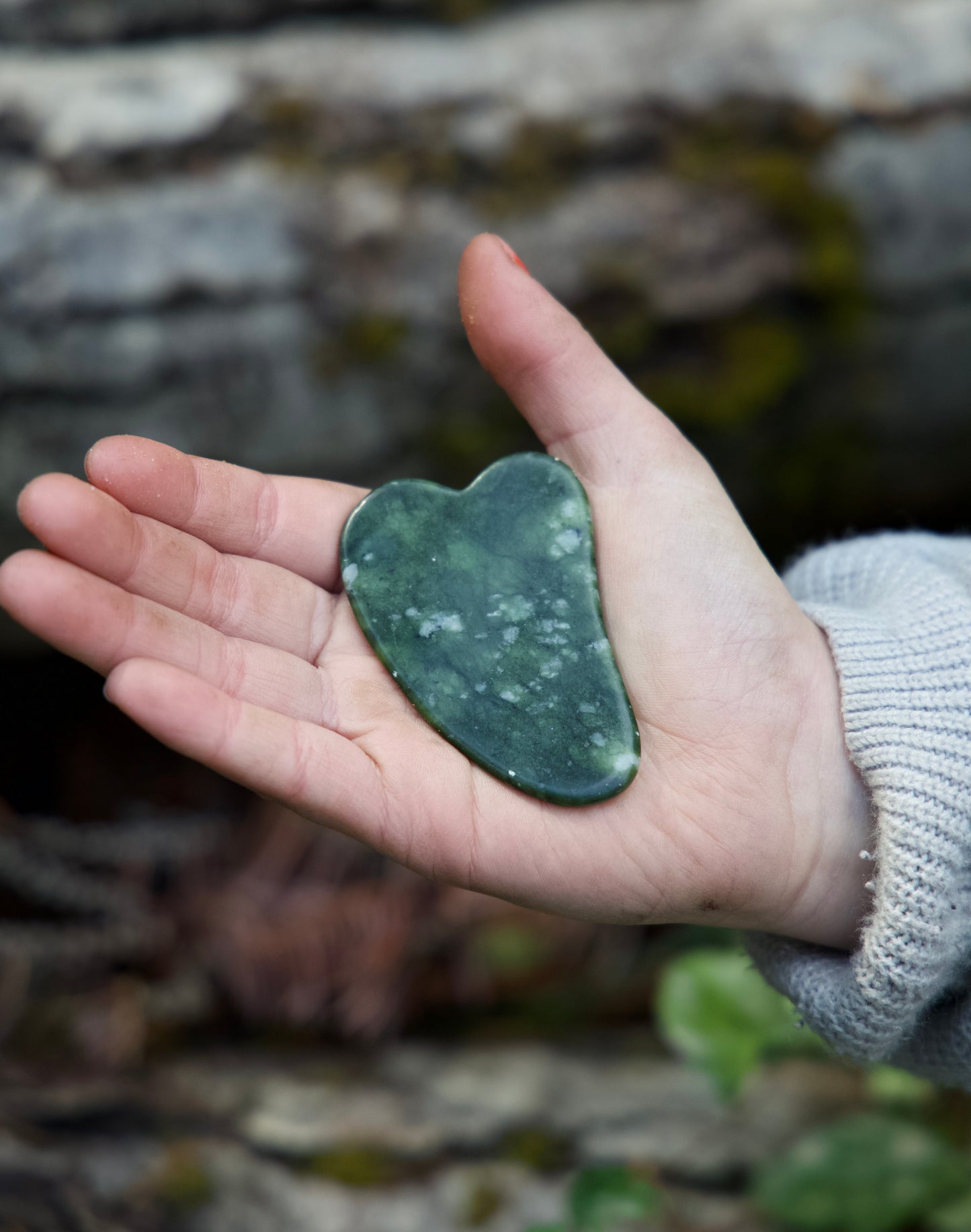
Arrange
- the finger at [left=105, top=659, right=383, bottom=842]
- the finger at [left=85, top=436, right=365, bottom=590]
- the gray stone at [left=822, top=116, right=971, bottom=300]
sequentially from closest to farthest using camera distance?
the finger at [left=105, top=659, right=383, bottom=842], the finger at [left=85, top=436, right=365, bottom=590], the gray stone at [left=822, top=116, right=971, bottom=300]

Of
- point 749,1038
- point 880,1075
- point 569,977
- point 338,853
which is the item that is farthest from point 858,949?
point 338,853

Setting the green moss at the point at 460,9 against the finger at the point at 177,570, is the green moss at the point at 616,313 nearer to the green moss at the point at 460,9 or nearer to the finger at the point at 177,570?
the green moss at the point at 460,9

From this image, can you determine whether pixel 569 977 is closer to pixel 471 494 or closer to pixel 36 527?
pixel 471 494

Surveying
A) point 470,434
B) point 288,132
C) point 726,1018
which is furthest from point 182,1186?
point 288,132

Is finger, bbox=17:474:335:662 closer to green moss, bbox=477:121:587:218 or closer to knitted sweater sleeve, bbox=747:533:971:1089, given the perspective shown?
knitted sweater sleeve, bbox=747:533:971:1089

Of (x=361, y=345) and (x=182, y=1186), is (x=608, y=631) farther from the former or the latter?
(x=182, y=1186)

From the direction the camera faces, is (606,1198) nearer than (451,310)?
Yes

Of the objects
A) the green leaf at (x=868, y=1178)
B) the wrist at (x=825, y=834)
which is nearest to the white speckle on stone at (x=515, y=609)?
the wrist at (x=825, y=834)

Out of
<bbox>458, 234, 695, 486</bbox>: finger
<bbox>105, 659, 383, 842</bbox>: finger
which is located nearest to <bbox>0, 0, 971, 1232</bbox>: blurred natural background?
<bbox>458, 234, 695, 486</bbox>: finger
